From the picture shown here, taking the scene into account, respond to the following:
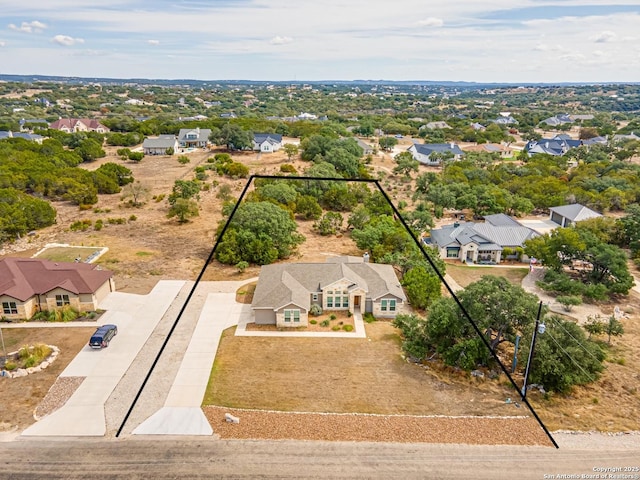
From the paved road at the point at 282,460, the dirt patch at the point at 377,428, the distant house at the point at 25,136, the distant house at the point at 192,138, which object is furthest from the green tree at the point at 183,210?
the distant house at the point at 25,136

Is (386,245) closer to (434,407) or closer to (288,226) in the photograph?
(288,226)

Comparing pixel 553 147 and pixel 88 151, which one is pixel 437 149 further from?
pixel 88 151

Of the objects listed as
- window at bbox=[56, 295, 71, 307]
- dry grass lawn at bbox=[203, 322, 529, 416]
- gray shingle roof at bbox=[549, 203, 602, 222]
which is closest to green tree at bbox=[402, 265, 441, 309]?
dry grass lawn at bbox=[203, 322, 529, 416]

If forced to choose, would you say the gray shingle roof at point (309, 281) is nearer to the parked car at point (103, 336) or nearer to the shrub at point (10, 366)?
the parked car at point (103, 336)

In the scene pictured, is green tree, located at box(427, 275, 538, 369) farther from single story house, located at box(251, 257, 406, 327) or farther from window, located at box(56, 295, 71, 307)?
window, located at box(56, 295, 71, 307)

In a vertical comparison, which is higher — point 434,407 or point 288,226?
point 288,226

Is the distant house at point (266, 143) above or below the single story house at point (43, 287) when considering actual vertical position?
above

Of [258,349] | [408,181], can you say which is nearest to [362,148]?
[408,181]
